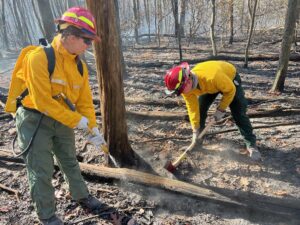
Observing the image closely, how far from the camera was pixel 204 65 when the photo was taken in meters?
4.14

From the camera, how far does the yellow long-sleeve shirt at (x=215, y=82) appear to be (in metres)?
3.86

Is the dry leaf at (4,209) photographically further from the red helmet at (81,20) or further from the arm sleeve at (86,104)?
the red helmet at (81,20)

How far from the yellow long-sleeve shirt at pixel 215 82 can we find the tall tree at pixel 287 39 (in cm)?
315

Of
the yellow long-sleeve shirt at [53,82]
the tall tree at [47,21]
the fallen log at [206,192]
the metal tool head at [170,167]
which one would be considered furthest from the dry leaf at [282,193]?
the tall tree at [47,21]

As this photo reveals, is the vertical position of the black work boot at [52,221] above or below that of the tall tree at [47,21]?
below

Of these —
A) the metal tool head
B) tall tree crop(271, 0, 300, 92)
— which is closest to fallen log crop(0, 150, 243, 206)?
the metal tool head

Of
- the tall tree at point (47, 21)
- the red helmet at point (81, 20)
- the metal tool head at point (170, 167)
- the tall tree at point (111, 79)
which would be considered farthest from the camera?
the tall tree at point (47, 21)

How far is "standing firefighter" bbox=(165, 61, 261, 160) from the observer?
3.73m

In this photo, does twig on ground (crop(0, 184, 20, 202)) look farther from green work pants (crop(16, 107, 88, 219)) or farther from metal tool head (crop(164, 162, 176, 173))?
metal tool head (crop(164, 162, 176, 173))

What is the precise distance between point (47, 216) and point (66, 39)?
76.7 inches

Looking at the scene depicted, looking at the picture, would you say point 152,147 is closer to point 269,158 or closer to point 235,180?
point 235,180

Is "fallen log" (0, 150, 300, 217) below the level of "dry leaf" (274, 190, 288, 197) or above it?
above

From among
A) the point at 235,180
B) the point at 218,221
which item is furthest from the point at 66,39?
the point at 235,180

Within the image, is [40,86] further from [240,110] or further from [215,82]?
[240,110]
